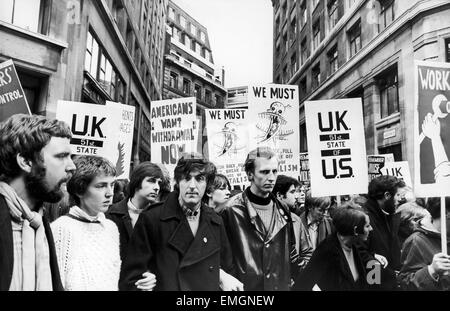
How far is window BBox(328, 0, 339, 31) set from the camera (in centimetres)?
1473

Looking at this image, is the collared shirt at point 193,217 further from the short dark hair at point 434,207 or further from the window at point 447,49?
the window at point 447,49

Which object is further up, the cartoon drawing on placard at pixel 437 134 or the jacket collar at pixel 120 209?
the cartoon drawing on placard at pixel 437 134

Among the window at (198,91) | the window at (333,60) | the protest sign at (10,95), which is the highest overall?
the window at (333,60)

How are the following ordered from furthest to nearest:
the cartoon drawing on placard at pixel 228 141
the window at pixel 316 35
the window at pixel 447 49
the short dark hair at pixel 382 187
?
the window at pixel 316 35
the window at pixel 447 49
the cartoon drawing on placard at pixel 228 141
the short dark hair at pixel 382 187

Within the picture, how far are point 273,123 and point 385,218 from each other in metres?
1.90

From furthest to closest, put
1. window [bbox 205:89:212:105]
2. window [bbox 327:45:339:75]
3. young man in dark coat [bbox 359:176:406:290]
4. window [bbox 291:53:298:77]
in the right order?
window [bbox 327:45:339:75] < window [bbox 291:53:298:77] < window [bbox 205:89:212:105] < young man in dark coat [bbox 359:176:406:290]

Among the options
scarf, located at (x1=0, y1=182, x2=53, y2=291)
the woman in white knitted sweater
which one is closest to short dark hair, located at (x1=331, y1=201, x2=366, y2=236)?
the woman in white knitted sweater

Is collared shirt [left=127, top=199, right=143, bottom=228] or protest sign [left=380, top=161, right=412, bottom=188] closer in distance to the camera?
collared shirt [left=127, top=199, right=143, bottom=228]

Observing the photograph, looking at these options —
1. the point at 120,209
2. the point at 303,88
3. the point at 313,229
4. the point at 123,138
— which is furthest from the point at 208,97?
the point at 303,88

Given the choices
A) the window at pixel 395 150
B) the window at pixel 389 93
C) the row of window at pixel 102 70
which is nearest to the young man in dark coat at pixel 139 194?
the row of window at pixel 102 70

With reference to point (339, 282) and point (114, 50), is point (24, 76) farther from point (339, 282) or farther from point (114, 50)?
point (339, 282)

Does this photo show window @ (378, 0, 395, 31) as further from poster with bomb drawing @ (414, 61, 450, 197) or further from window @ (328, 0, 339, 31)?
poster with bomb drawing @ (414, 61, 450, 197)

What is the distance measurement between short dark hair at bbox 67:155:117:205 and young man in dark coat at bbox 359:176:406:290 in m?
2.49

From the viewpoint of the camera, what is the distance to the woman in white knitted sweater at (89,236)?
1.90m
